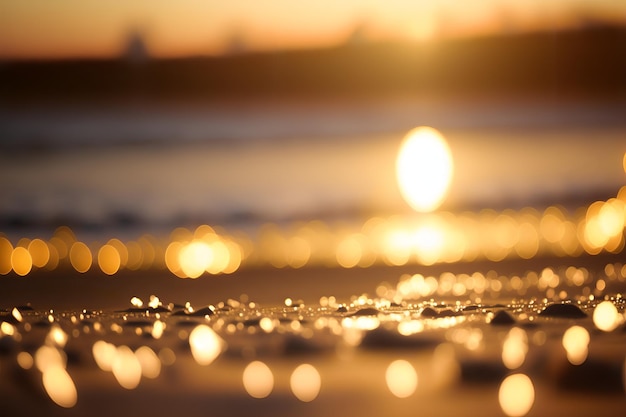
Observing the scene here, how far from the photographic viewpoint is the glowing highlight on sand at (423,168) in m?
22.0

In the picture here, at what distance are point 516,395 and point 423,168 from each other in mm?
23882

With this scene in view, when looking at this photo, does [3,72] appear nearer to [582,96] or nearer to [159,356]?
[582,96]

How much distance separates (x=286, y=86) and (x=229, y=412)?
46.6ft

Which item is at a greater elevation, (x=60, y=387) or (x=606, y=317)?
(x=606, y=317)

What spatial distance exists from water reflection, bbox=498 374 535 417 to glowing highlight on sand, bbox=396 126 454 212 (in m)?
17.3

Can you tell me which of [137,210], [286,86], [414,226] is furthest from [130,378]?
[414,226]

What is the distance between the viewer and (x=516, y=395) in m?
2.80

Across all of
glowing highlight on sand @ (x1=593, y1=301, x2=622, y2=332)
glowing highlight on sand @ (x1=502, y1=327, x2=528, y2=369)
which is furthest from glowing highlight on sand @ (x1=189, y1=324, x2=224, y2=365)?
glowing highlight on sand @ (x1=593, y1=301, x2=622, y2=332)

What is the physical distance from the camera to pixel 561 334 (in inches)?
161

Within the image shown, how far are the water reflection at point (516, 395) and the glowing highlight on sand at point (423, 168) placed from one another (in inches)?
681

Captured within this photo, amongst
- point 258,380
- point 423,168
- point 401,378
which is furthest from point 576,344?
point 423,168

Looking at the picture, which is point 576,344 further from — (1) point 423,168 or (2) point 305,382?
(1) point 423,168

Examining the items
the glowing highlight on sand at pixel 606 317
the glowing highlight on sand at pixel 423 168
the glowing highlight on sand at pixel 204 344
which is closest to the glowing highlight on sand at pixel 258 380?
the glowing highlight on sand at pixel 204 344

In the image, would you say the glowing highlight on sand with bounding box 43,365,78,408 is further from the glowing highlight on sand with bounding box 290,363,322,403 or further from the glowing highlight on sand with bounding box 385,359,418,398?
the glowing highlight on sand with bounding box 385,359,418,398
